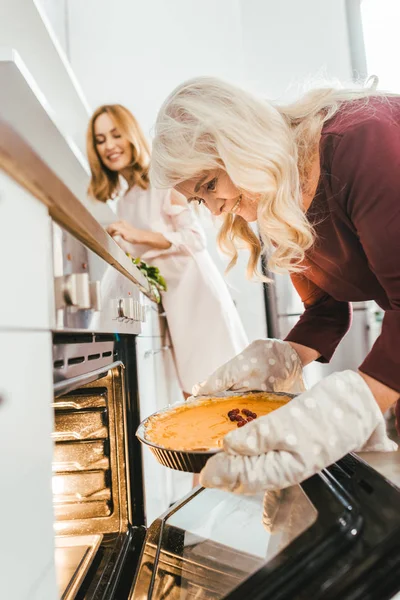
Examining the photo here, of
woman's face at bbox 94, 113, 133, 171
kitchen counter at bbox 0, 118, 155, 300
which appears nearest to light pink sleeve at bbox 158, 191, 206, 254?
woman's face at bbox 94, 113, 133, 171

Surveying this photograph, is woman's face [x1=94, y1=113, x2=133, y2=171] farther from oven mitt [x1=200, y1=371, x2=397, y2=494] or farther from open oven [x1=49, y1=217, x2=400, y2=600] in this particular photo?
oven mitt [x1=200, y1=371, x2=397, y2=494]

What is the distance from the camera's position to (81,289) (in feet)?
1.89

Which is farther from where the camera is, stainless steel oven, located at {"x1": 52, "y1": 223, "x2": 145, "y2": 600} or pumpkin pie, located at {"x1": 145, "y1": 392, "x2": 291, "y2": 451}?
stainless steel oven, located at {"x1": 52, "y1": 223, "x2": 145, "y2": 600}

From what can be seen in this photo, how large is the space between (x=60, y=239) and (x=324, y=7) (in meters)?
3.25

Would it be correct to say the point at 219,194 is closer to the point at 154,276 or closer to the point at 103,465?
the point at 103,465

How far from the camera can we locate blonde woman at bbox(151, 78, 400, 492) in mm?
646

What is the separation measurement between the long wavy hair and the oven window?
505mm

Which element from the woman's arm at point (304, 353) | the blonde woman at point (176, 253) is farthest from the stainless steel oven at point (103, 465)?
the blonde woman at point (176, 253)

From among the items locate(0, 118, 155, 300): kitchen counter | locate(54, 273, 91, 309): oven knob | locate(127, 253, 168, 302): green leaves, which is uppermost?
locate(127, 253, 168, 302): green leaves

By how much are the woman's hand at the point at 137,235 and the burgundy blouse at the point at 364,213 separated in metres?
1.02

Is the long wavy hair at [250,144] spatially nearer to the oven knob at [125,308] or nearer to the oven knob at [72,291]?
the oven knob at [125,308]

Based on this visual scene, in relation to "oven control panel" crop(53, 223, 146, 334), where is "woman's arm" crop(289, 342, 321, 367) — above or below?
below

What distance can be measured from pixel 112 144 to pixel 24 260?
6.15 feet

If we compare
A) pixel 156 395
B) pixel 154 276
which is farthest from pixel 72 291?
pixel 154 276
